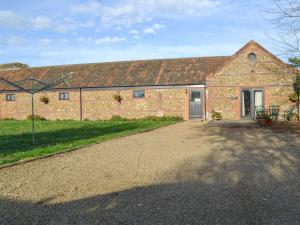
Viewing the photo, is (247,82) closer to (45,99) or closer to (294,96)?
(294,96)

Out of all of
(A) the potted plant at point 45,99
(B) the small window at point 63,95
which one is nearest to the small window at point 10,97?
(A) the potted plant at point 45,99

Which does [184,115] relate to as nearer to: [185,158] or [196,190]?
[185,158]

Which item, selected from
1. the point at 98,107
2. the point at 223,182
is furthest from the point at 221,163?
the point at 98,107

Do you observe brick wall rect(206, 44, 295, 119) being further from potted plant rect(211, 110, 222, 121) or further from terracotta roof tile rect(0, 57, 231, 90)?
terracotta roof tile rect(0, 57, 231, 90)

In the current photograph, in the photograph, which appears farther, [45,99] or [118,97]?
[45,99]

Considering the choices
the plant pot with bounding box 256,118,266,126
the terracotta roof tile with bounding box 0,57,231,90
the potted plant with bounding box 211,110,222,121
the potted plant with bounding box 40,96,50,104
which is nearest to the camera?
the plant pot with bounding box 256,118,266,126

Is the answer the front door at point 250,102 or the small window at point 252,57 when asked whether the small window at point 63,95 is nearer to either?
the front door at point 250,102

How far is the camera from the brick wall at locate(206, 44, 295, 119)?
81.3ft

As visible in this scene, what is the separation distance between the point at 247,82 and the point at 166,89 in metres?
6.16

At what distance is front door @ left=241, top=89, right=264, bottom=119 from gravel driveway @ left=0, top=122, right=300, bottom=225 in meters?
14.8

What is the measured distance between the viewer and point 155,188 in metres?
6.38

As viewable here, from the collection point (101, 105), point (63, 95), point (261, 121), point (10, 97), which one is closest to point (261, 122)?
point (261, 121)

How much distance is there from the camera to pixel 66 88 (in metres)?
30.2

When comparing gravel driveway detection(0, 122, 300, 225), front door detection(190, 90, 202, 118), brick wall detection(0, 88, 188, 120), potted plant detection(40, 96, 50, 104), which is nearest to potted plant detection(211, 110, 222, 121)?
front door detection(190, 90, 202, 118)
